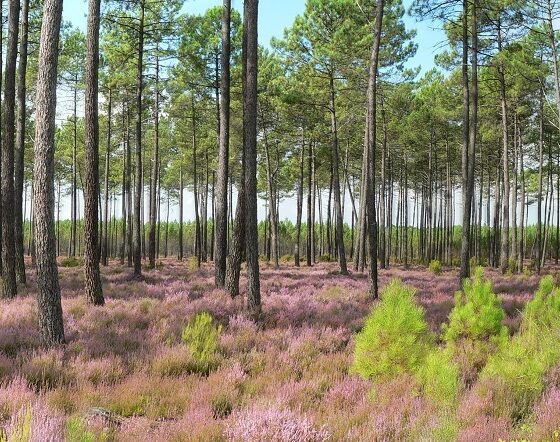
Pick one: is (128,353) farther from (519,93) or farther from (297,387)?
(519,93)

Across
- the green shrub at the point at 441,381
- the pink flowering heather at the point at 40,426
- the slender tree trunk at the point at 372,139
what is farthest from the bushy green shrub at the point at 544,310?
the pink flowering heather at the point at 40,426

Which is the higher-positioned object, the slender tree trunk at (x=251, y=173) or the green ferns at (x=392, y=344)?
the slender tree trunk at (x=251, y=173)

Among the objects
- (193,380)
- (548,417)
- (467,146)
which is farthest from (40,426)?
(467,146)

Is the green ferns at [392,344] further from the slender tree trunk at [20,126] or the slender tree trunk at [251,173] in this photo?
the slender tree trunk at [20,126]

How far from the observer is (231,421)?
12.8 ft

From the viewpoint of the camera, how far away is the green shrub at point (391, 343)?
5227 mm

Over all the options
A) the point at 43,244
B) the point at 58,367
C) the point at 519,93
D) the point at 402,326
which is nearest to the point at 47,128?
the point at 43,244

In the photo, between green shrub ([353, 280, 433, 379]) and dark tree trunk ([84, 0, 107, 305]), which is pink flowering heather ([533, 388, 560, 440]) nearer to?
green shrub ([353, 280, 433, 379])

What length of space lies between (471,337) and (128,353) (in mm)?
5037

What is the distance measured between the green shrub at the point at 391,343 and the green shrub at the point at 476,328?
1.14 meters

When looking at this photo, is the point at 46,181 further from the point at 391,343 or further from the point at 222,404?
the point at 391,343

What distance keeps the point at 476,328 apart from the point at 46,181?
6827 mm

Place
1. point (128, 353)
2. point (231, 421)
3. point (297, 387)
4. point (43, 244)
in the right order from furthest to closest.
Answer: point (43, 244) < point (128, 353) < point (297, 387) < point (231, 421)

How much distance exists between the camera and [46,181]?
6668mm
